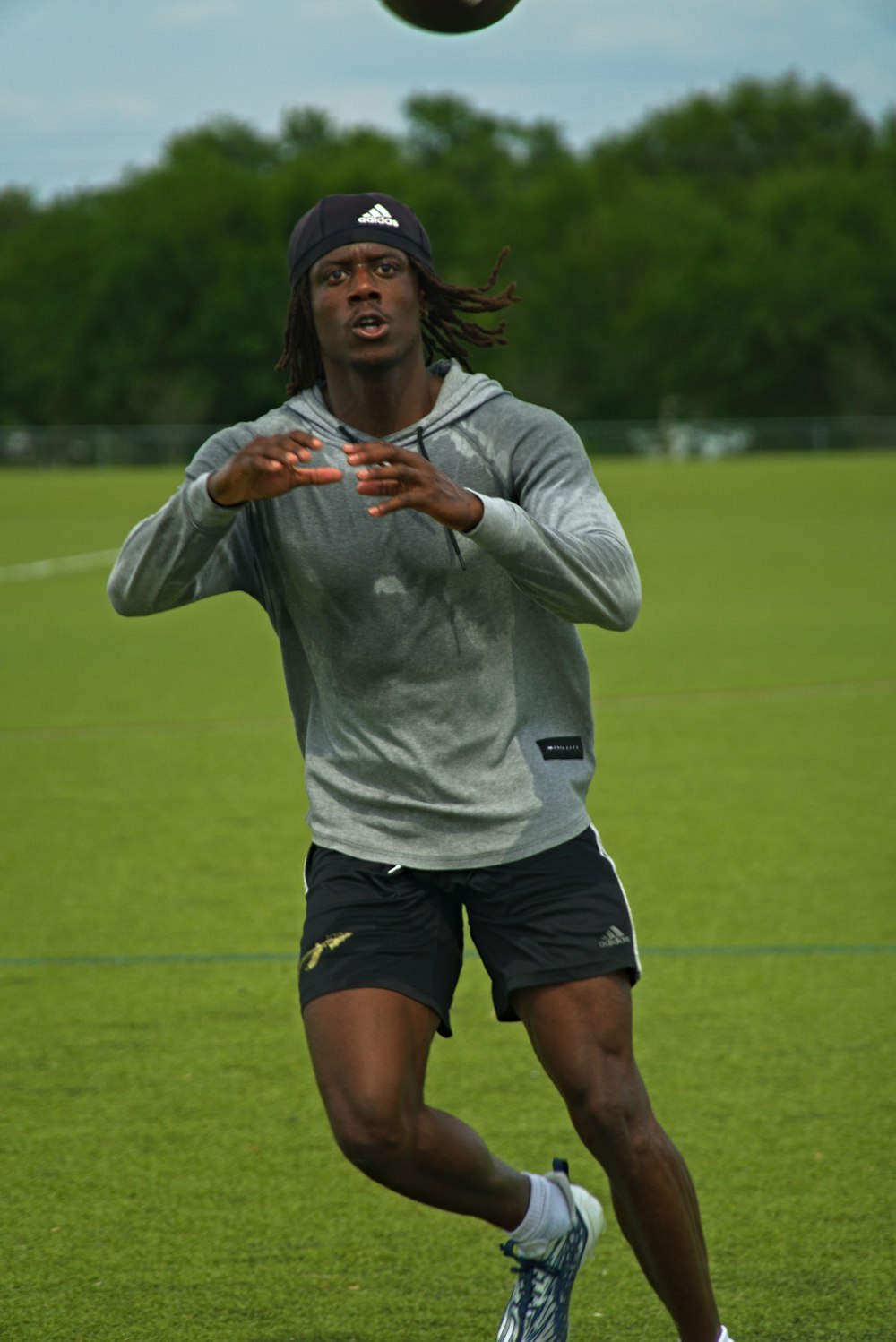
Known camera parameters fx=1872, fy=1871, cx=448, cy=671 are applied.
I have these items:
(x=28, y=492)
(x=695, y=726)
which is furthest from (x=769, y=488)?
(x=695, y=726)

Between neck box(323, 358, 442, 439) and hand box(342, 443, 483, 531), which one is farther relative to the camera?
neck box(323, 358, 442, 439)

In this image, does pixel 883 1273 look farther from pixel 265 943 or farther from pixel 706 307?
pixel 706 307

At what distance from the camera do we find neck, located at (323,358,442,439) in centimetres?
359

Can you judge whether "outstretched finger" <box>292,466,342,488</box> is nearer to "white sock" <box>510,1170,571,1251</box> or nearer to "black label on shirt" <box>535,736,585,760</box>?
"black label on shirt" <box>535,736,585,760</box>

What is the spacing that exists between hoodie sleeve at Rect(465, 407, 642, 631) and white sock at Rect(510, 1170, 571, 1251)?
3.91 feet

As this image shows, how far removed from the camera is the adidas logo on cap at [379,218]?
11.7 feet

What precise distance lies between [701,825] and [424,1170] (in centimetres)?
530

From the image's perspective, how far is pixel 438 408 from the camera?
3586 millimetres

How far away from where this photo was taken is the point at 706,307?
81.7 metres

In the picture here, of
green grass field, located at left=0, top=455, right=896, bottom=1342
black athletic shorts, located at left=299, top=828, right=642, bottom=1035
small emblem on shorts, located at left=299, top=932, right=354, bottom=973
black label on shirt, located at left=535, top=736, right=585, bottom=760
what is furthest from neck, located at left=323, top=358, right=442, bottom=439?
green grass field, located at left=0, top=455, right=896, bottom=1342

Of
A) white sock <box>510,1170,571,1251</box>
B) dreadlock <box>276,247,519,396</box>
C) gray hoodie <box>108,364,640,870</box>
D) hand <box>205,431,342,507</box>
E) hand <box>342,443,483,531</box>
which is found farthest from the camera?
dreadlock <box>276,247,519,396</box>

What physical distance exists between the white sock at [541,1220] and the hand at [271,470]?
1497 mm

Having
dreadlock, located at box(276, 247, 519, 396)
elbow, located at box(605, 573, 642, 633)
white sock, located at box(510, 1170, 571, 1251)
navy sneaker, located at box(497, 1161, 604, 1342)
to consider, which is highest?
dreadlock, located at box(276, 247, 519, 396)

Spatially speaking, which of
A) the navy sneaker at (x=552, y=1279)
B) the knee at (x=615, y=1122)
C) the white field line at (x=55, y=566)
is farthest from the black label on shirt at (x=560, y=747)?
the white field line at (x=55, y=566)
